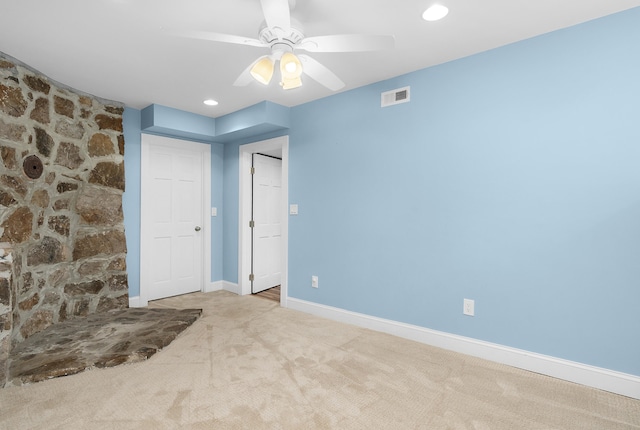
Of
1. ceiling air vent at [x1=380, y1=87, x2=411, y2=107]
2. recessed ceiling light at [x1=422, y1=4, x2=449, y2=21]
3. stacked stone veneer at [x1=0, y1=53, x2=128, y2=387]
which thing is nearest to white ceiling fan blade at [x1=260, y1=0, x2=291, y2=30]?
recessed ceiling light at [x1=422, y1=4, x2=449, y2=21]

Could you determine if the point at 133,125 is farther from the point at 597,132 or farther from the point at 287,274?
the point at 597,132

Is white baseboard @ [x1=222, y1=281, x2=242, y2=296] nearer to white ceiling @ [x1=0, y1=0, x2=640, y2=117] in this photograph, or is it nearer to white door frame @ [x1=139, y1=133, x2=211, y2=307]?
white door frame @ [x1=139, y1=133, x2=211, y2=307]

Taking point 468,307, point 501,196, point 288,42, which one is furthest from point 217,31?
point 468,307

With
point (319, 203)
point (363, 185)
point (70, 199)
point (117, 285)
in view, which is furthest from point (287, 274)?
point (70, 199)

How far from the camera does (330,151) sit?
3525 millimetres

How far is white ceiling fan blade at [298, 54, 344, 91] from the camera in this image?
2014 mm

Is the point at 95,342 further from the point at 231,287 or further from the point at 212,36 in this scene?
the point at 212,36

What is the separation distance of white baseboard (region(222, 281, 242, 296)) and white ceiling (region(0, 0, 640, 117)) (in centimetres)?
261

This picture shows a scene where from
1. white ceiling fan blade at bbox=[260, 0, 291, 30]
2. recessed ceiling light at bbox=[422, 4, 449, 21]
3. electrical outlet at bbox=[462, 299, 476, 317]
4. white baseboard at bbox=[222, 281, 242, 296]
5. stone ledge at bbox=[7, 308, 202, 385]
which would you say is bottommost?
stone ledge at bbox=[7, 308, 202, 385]

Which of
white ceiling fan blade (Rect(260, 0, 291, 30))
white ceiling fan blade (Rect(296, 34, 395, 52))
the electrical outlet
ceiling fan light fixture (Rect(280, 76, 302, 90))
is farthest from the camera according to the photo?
the electrical outlet

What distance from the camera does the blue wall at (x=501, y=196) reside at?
83.3 inches

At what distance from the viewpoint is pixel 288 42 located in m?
1.87

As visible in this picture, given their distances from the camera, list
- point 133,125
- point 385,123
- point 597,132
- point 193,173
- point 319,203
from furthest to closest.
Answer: point 193,173
point 133,125
point 319,203
point 385,123
point 597,132

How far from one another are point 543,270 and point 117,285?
13.5ft
